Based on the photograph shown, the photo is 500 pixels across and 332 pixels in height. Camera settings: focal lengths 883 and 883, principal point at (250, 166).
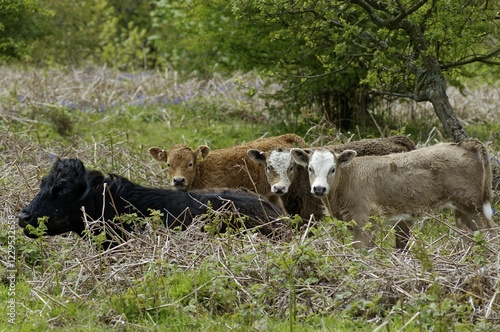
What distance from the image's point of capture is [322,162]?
10398 millimetres

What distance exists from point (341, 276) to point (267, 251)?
716 millimetres

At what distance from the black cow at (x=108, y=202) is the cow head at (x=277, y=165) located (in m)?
1.39

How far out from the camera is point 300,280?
23.6ft

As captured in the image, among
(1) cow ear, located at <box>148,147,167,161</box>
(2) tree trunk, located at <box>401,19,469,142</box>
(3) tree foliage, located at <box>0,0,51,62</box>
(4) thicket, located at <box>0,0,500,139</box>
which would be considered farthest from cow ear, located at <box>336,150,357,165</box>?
(3) tree foliage, located at <box>0,0,51,62</box>

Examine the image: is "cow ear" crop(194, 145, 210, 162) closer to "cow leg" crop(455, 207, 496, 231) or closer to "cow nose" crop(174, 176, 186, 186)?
"cow nose" crop(174, 176, 186, 186)

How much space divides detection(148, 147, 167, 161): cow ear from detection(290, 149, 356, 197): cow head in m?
2.27

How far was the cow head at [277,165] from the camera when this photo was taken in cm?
1103

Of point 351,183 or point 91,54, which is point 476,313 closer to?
point 351,183

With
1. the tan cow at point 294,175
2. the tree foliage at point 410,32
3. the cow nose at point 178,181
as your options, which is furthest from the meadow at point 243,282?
the tree foliage at point 410,32

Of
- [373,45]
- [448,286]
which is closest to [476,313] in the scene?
[448,286]

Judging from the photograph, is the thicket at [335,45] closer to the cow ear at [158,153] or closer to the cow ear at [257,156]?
the cow ear at [257,156]

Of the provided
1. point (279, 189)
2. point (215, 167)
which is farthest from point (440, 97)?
point (215, 167)

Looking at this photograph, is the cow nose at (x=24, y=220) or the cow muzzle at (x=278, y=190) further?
the cow muzzle at (x=278, y=190)

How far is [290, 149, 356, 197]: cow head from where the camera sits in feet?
33.8
